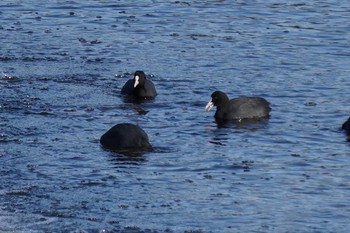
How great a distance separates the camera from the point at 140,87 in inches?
829

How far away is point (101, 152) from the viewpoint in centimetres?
1759

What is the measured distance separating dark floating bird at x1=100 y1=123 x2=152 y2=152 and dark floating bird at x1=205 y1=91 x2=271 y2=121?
259cm

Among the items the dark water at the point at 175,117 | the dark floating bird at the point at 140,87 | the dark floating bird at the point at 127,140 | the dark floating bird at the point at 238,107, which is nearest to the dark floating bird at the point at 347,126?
the dark water at the point at 175,117

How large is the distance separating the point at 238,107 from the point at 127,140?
287cm

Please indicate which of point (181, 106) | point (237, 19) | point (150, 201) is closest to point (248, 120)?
point (181, 106)

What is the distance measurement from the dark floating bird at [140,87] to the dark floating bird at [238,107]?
1.33 m

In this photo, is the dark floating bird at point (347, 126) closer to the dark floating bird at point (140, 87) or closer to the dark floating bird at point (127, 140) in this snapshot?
the dark floating bird at point (127, 140)

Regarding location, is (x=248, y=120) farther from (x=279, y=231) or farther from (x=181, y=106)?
(x=279, y=231)

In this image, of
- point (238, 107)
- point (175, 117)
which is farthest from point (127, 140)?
point (238, 107)

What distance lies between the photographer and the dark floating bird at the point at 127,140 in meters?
17.7

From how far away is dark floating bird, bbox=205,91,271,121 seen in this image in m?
19.9

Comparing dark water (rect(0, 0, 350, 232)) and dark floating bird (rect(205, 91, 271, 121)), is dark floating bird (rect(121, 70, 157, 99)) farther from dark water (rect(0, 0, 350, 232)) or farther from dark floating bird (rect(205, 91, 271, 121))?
dark floating bird (rect(205, 91, 271, 121))

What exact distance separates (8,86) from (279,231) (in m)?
8.56

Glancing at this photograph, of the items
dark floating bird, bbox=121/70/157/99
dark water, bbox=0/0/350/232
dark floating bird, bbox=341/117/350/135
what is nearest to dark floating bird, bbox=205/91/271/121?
dark water, bbox=0/0/350/232
